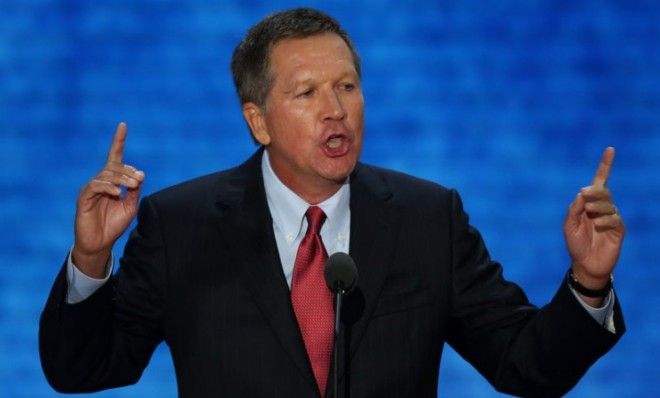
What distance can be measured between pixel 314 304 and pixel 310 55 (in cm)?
49

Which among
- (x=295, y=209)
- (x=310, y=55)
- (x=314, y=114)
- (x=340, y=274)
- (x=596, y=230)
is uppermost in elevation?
(x=310, y=55)

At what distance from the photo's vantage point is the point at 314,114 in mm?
2428

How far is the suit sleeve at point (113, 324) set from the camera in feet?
7.58

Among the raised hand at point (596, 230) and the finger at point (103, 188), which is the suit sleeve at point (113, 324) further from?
the raised hand at point (596, 230)

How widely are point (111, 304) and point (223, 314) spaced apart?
204 millimetres

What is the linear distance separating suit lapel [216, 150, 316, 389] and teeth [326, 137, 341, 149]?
0.60 ft

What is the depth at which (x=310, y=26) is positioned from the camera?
98.6 inches

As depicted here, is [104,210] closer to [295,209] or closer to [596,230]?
[295,209]

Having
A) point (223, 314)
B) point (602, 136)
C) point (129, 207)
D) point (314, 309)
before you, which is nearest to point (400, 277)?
point (314, 309)

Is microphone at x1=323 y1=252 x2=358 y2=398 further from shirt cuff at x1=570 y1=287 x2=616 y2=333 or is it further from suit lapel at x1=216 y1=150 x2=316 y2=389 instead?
shirt cuff at x1=570 y1=287 x2=616 y2=333

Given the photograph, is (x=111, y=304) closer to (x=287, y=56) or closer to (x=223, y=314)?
(x=223, y=314)

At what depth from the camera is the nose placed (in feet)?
7.85

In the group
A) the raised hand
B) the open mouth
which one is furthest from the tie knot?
the raised hand

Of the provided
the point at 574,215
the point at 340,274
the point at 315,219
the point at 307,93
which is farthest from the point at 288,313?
the point at 574,215
